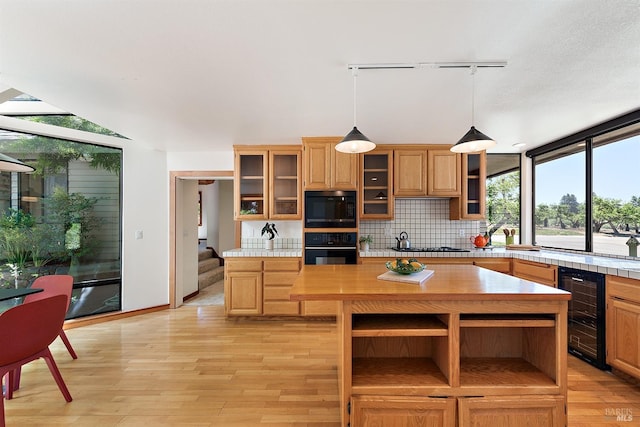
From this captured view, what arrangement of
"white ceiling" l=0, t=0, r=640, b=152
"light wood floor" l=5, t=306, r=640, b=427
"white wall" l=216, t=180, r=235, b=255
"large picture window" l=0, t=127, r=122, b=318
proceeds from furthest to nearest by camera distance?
"white wall" l=216, t=180, r=235, b=255 < "large picture window" l=0, t=127, r=122, b=318 < "light wood floor" l=5, t=306, r=640, b=427 < "white ceiling" l=0, t=0, r=640, b=152

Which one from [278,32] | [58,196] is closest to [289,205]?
[278,32]

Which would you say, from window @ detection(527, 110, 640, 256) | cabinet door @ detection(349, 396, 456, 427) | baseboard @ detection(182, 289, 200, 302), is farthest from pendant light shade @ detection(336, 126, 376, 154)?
baseboard @ detection(182, 289, 200, 302)

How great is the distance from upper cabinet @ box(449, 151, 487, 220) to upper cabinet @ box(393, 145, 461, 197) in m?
0.10

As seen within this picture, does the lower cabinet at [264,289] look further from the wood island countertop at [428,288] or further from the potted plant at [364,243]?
the wood island countertop at [428,288]

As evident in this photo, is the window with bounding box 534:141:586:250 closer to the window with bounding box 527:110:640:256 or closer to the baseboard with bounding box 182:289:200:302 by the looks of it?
the window with bounding box 527:110:640:256

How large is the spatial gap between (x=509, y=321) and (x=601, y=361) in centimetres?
182

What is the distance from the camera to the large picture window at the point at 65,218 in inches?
121

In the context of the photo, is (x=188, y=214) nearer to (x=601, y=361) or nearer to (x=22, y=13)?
(x=22, y=13)

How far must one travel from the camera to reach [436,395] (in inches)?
59.2

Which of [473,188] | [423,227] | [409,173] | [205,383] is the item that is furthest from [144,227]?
[473,188]

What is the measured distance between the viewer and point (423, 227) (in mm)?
4180

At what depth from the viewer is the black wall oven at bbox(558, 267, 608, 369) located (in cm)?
245

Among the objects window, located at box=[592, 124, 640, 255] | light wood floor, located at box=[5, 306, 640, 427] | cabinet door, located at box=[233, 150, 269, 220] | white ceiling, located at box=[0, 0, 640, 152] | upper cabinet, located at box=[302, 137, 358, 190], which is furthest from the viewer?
cabinet door, located at box=[233, 150, 269, 220]

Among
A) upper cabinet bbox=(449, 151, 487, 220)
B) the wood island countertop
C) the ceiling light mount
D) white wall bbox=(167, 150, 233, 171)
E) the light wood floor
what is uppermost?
the ceiling light mount
